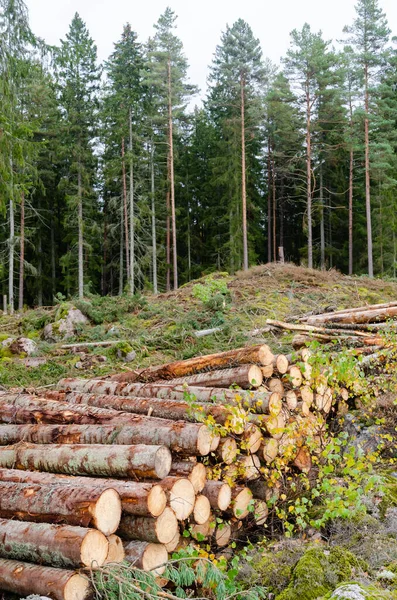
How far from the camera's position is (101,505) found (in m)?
3.54

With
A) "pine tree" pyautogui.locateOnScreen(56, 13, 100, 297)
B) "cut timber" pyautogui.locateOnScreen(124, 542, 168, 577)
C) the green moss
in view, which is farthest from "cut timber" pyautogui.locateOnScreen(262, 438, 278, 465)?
Result: "pine tree" pyautogui.locateOnScreen(56, 13, 100, 297)

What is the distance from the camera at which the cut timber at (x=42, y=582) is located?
10.3 ft

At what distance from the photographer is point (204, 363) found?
682cm

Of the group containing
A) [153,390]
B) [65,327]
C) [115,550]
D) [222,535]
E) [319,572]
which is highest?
[65,327]

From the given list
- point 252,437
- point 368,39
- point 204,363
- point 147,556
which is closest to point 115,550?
point 147,556

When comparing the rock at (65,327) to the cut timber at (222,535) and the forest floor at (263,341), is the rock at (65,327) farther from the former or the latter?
the cut timber at (222,535)

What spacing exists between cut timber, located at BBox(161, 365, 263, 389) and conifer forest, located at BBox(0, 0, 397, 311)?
18.0m

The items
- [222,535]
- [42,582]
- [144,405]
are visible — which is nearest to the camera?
[42,582]

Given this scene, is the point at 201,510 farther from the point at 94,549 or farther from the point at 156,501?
the point at 94,549

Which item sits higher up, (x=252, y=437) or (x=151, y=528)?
(x=252, y=437)

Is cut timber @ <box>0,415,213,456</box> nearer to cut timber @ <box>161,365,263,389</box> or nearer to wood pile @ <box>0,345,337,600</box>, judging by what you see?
wood pile @ <box>0,345,337,600</box>

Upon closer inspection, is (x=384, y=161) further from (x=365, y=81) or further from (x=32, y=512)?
(x=32, y=512)

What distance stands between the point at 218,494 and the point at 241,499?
1.25 feet

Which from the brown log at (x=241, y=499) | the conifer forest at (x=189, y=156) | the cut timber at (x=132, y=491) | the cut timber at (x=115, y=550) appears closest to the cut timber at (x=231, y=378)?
the brown log at (x=241, y=499)
